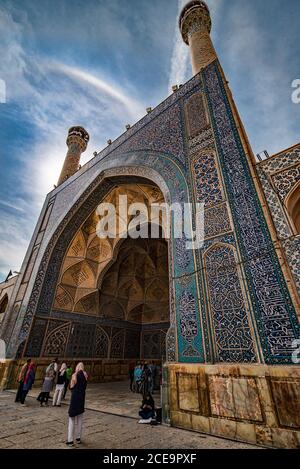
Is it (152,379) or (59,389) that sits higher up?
(152,379)

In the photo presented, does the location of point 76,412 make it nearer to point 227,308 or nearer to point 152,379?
point 227,308

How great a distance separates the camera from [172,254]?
4.36m

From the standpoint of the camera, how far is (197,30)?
8.15 meters

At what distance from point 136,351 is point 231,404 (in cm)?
857

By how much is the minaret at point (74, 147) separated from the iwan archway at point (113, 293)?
436cm

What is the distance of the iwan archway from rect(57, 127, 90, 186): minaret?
172 inches

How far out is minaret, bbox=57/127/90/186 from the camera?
12000mm

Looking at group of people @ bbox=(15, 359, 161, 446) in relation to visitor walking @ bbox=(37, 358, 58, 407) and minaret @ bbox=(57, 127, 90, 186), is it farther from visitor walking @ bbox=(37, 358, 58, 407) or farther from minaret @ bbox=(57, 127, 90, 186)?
minaret @ bbox=(57, 127, 90, 186)

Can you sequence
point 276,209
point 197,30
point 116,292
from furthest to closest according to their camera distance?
point 116,292 → point 197,30 → point 276,209

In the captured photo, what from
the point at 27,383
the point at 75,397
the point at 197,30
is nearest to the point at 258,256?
the point at 75,397

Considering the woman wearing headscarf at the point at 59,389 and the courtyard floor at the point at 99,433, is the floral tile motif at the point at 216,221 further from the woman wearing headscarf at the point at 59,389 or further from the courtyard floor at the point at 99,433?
the woman wearing headscarf at the point at 59,389

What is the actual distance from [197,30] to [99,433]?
1105 centimetres

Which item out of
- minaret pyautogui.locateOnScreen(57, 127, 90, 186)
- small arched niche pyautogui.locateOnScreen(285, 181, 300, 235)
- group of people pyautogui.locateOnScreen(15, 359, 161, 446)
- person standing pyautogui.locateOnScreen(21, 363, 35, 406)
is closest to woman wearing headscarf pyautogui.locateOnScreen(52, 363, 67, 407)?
group of people pyautogui.locateOnScreen(15, 359, 161, 446)

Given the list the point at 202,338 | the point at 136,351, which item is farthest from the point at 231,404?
the point at 136,351
